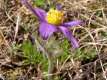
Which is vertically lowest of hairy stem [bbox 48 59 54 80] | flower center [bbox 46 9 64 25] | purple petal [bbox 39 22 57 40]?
hairy stem [bbox 48 59 54 80]

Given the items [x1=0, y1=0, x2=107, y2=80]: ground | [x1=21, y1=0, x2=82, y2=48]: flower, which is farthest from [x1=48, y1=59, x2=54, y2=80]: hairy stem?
[x1=21, y1=0, x2=82, y2=48]: flower

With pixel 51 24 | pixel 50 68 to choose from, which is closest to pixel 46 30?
pixel 51 24

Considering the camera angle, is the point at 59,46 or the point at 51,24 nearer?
the point at 51,24

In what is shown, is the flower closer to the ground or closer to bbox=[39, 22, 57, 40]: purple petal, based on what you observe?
bbox=[39, 22, 57, 40]: purple petal

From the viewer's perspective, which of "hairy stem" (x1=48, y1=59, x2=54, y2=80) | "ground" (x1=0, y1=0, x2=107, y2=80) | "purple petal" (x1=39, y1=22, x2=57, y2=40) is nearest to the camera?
"purple petal" (x1=39, y1=22, x2=57, y2=40)

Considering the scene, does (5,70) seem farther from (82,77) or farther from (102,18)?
(102,18)

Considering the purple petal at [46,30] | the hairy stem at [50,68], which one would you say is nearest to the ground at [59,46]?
the hairy stem at [50,68]

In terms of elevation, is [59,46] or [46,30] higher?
[46,30]

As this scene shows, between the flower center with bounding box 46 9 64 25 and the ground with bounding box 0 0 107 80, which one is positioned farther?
the ground with bounding box 0 0 107 80

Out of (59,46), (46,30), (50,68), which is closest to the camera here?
(46,30)

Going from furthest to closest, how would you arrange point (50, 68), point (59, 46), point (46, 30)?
1. point (59, 46)
2. point (50, 68)
3. point (46, 30)

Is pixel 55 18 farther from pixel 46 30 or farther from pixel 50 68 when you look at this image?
pixel 50 68
